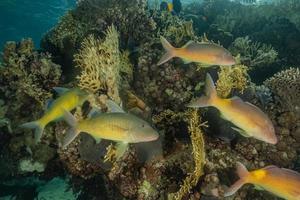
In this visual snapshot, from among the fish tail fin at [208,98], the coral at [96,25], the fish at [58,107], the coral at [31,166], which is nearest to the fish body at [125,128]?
the fish tail fin at [208,98]

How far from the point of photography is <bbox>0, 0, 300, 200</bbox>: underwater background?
15.7ft

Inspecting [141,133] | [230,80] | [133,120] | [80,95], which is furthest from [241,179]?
[80,95]

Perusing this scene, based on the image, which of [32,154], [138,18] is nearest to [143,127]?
[32,154]

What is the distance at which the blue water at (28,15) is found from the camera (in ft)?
107

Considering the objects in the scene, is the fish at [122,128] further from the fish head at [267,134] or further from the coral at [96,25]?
the coral at [96,25]

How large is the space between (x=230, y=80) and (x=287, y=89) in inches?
56.4

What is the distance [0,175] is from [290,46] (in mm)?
9479

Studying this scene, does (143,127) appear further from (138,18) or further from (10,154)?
(138,18)

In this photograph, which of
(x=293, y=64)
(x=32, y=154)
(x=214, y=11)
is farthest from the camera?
(x=214, y=11)

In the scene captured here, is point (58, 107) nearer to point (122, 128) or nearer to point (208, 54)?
point (122, 128)

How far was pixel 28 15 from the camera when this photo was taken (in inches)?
1395

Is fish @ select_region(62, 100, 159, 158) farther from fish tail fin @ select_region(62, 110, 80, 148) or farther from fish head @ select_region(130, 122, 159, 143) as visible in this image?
fish tail fin @ select_region(62, 110, 80, 148)

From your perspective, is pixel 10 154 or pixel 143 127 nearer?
pixel 143 127

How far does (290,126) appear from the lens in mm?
5707
